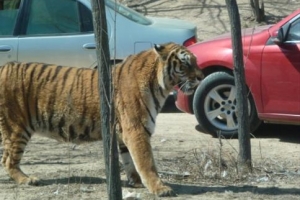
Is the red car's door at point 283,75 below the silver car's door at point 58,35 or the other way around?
the other way around

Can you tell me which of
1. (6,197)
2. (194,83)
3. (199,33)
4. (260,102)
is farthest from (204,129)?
(199,33)

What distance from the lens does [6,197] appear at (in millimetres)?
6965

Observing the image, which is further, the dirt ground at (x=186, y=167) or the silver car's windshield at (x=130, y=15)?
the silver car's windshield at (x=130, y=15)

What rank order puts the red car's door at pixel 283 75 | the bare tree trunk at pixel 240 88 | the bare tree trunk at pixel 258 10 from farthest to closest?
the bare tree trunk at pixel 258 10
the red car's door at pixel 283 75
the bare tree trunk at pixel 240 88

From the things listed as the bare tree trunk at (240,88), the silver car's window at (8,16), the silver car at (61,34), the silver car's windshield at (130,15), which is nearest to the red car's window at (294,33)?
the bare tree trunk at (240,88)

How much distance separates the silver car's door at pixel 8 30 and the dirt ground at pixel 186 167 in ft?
6.70

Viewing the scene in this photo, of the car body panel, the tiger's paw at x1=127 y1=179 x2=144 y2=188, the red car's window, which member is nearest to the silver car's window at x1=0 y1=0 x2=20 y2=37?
the car body panel

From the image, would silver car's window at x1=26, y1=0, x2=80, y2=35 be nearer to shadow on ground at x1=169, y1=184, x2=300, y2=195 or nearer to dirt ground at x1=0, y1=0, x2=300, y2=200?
dirt ground at x1=0, y1=0, x2=300, y2=200

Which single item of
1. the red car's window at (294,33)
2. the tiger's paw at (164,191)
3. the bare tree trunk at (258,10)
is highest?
the red car's window at (294,33)

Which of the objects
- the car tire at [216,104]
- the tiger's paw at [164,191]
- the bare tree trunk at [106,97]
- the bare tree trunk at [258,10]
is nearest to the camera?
the bare tree trunk at [106,97]

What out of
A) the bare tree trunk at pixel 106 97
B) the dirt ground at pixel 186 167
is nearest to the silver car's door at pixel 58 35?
the dirt ground at pixel 186 167

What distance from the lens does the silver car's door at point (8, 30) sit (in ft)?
37.3

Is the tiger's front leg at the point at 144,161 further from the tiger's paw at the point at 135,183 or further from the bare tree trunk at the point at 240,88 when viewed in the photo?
the bare tree trunk at the point at 240,88

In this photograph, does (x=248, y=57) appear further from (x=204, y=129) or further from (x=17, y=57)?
(x=17, y=57)
